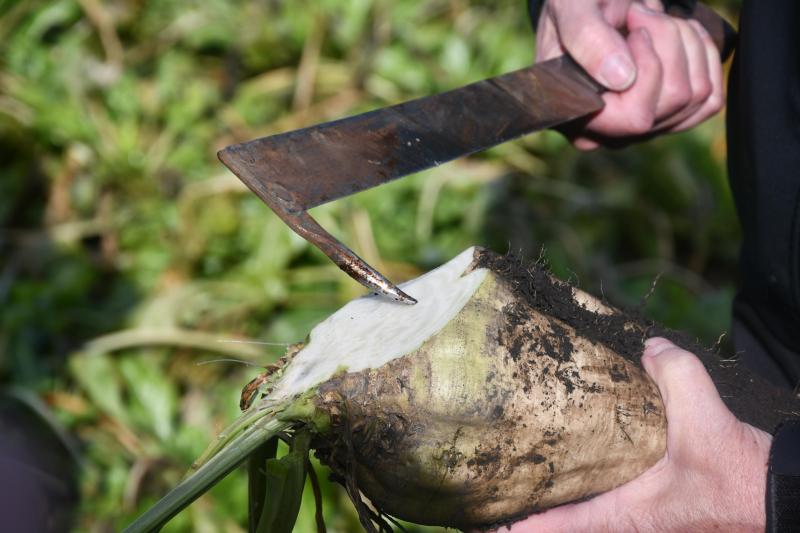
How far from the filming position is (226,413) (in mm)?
2623

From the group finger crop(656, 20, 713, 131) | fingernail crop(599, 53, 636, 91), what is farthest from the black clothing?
fingernail crop(599, 53, 636, 91)

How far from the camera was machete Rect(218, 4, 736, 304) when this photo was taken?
1.23 meters

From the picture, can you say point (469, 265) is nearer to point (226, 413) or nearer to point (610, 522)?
point (610, 522)

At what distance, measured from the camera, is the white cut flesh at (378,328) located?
4.23ft

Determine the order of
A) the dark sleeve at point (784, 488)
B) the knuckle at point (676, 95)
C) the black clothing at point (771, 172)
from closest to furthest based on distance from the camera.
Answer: the dark sleeve at point (784, 488)
the black clothing at point (771, 172)
the knuckle at point (676, 95)

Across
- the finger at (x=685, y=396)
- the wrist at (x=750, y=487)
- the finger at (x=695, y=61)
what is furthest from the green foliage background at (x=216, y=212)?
the wrist at (x=750, y=487)

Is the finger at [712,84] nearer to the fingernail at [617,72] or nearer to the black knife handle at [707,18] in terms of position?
the black knife handle at [707,18]

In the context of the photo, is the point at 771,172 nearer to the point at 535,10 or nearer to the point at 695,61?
the point at 695,61

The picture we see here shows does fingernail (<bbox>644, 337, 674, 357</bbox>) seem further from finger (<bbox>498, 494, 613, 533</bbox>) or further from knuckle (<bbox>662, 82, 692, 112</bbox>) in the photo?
knuckle (<bbox>662, 82, 692, 112</bbox>)

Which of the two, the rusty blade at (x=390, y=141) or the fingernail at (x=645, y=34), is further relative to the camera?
the fingernail at (x=645, y=34)

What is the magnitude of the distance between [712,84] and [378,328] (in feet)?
3.39

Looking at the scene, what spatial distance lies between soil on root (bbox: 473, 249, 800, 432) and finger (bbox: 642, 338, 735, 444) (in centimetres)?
6

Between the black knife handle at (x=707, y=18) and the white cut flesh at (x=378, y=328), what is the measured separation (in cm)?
92

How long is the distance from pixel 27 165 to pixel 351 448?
7.99ft
